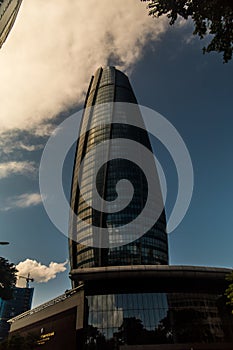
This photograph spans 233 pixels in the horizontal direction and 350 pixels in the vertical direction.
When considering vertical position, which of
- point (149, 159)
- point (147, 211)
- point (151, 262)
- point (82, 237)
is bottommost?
point (151, 262)

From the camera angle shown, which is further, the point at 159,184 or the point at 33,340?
the point at 159,184

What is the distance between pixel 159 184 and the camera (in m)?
129

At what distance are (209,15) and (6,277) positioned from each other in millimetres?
49981

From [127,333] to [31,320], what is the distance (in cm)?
3171

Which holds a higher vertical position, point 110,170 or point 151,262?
point 110,170

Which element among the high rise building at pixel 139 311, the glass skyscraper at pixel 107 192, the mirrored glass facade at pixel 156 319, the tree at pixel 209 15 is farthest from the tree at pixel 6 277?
the glass skyscraper at pixel 107 192

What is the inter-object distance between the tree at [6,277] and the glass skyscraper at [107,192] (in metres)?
52.3

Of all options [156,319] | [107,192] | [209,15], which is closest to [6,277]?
[156,319]

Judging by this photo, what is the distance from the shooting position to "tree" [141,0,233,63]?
41.5ft

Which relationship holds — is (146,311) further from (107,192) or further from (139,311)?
(107,192)

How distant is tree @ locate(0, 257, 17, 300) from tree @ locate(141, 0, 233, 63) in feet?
156

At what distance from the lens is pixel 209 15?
1316 cm

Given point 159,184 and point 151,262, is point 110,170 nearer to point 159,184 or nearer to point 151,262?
point 159,184

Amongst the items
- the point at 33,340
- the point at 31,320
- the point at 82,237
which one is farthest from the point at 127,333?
the point at 82,237
